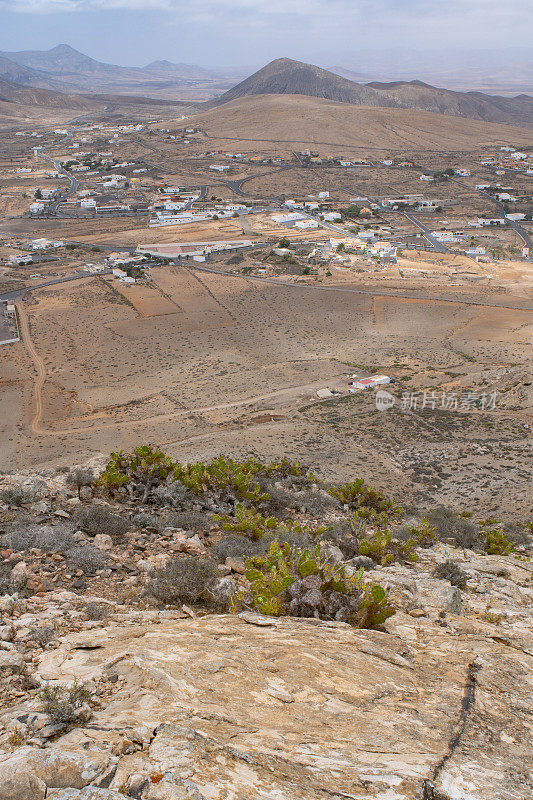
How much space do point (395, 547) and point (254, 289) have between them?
124 ft

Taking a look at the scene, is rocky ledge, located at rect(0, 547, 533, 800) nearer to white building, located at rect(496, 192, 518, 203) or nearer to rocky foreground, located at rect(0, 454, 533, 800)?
rocky foreground, located at rect(0, 454, 533, 800)

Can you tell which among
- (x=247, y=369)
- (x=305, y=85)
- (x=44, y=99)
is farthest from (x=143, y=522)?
(x=44, y=99)

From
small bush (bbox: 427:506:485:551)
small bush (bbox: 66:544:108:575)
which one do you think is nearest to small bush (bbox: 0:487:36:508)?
small bush (bbox: 66:544:108:575)

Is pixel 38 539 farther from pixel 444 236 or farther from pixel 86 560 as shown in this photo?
pixel 444 236

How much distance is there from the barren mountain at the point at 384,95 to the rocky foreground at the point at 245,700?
170043mm

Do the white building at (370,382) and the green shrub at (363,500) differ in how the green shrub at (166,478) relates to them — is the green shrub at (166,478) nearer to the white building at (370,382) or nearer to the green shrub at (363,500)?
the green shrub at (363,500)

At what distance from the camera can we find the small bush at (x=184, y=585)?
6219 mm

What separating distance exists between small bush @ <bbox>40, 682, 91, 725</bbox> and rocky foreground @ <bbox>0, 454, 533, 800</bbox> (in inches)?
0.5

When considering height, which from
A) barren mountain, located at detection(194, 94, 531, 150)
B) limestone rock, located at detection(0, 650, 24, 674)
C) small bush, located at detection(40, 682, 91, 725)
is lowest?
limestone rock, located at detection(0, 650, 24, 674)

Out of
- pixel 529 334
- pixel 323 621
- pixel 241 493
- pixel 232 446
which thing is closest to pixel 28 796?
pixel 323 621

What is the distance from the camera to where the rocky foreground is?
3.09 meters

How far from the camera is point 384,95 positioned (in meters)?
157

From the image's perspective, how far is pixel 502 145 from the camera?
114 meters

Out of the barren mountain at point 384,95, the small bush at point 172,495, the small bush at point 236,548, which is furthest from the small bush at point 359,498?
the barren mountain at point 384,95
